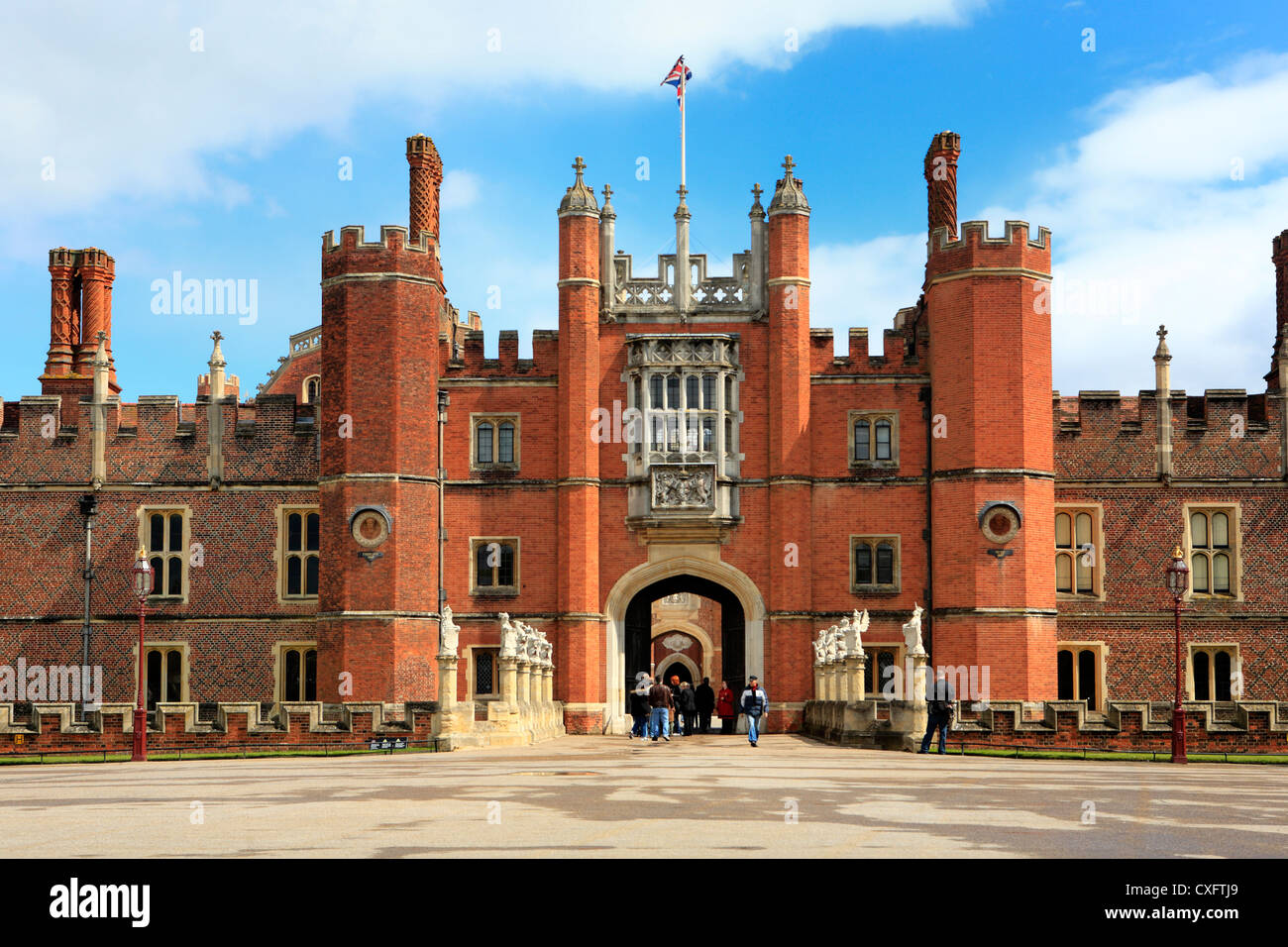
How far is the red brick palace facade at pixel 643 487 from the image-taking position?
34.2m

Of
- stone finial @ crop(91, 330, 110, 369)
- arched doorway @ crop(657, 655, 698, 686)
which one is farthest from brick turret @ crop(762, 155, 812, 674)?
arched doorway @ crop(657, 655, 698, 686)

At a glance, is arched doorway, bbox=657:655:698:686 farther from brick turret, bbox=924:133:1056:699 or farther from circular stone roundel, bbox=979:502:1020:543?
circular stone roundel, bbox=979:502:1020:543

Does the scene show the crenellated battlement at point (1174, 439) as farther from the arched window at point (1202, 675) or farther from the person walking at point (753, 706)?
the person walking at point (753, 706)

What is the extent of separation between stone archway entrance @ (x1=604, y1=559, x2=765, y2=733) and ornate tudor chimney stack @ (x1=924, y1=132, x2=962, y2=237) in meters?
10.1

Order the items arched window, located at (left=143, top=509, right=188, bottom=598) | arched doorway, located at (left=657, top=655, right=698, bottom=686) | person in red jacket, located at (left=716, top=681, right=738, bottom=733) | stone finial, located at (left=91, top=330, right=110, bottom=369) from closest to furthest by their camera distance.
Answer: person in red jacket, located at (left=716, top=681, right=738, bottom=733), arched window, located at (left=143, top=509, right=188, bottom=598), stone finial, located at (left=91, top=330, right=110, bottom=369), arched doorway, located at (left=657, top=655, right=698, bottom=686)

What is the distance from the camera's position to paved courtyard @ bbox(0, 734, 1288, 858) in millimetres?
10570

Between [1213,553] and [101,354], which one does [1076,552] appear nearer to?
[1213,553]

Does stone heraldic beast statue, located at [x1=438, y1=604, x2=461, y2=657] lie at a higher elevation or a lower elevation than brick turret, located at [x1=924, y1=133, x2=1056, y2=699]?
lower

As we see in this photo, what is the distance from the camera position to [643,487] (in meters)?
35.1

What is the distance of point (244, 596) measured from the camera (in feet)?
117

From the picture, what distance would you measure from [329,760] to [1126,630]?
66.1ft

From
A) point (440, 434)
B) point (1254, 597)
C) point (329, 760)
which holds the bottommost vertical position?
point (329, 760)
